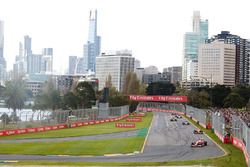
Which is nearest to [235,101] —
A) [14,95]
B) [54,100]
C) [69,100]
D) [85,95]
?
[85,95]

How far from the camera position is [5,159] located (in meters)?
39.1

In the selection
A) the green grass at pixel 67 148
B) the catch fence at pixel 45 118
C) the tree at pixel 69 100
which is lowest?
the green grass at pixel 67 148

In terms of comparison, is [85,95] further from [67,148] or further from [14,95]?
[67,148]

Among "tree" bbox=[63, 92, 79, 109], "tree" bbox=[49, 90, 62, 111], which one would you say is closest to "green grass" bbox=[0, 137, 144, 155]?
"tree" bbox=[49, 90, 62, 111]

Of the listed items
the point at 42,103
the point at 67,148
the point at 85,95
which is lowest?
the point at 67,148

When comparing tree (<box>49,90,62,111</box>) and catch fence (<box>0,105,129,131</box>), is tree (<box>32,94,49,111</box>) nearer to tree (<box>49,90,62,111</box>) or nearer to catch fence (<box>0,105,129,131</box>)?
tree (<box>49,90,62,111</box>)

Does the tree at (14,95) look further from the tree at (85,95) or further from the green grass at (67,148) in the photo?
the green grass at (67,148)

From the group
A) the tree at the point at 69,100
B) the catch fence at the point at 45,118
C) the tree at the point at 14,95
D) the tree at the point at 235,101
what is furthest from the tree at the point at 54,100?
the tree at the point at 235,101

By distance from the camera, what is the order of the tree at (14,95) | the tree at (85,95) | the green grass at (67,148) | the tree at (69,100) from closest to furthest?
the green grass at (67,148), the tree at (14,95), the tree at (69,100), the tree at (85,95)

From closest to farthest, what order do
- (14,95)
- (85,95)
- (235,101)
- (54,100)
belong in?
(14,95) → (54,100) → (85,95) → (235,101)

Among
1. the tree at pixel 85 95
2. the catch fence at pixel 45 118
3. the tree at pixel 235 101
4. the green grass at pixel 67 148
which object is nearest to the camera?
the green grass at pixel 67 148

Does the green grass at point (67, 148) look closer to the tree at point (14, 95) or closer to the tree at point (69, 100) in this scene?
the tree at point (14, 95)

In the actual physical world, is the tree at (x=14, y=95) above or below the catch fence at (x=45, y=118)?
above

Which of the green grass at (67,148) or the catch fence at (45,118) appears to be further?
the catch fence at (45,118)
